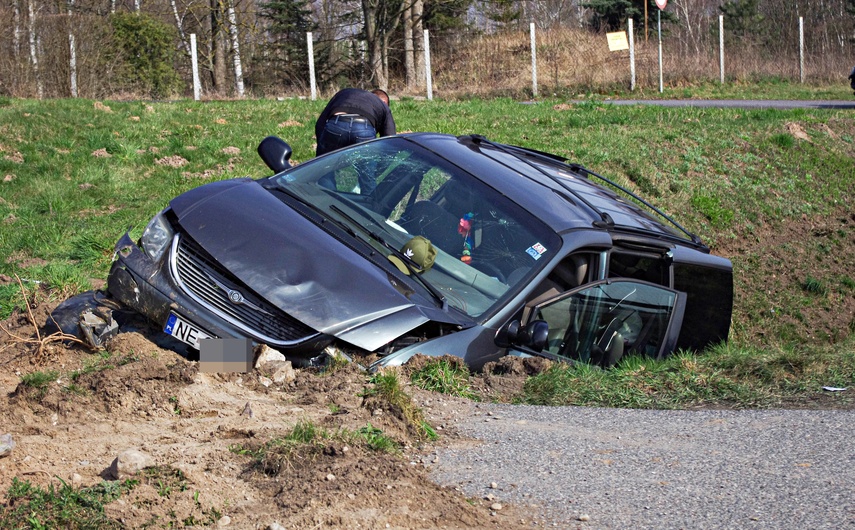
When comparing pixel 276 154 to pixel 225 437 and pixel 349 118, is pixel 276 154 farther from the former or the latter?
pixel 225 437

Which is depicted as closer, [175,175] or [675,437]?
[675,437]

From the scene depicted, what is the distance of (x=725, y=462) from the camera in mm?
3779

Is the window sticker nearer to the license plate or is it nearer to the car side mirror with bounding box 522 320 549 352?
the car side mirror with bounding box 522 320 549 352

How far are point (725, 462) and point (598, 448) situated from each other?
1.75ft

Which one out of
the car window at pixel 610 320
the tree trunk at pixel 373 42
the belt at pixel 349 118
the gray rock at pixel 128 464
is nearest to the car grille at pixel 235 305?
the gray rock at pixel 128 464

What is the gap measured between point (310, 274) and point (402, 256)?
0.62 meters

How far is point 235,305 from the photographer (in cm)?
454

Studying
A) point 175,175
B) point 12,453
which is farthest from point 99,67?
point 12,453

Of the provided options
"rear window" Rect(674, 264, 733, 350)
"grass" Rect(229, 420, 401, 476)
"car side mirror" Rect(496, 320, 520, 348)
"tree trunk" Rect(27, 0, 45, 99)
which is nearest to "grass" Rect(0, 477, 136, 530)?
"grass" Rect(229, 420, 401, 476)

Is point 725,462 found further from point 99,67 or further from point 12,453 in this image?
point 99,67

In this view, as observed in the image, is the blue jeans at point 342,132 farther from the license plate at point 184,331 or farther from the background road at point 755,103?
the background road at point 755,103

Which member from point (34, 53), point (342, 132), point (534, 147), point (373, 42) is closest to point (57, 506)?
point (342, 132)

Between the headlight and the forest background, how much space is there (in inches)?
721

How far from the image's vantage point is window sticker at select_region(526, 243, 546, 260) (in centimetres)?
511
